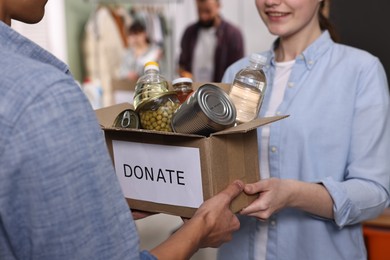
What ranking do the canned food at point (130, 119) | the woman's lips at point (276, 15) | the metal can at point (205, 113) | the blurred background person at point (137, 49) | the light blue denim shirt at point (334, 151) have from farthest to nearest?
the blurred background person at point (137, 49), the woman's lips at point (276, 15), the light blue denim shirt at point (334, 151), the canned food at point (130, 119), the metal can at point (205, 113)

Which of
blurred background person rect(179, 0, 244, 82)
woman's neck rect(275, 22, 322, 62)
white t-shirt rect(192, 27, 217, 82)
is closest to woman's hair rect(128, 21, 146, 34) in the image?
blurred background person rect(179, 0, 244, 82)

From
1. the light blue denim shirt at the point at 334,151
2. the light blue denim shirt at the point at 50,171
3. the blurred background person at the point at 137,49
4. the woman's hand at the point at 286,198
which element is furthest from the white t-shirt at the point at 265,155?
the blurred background person at the point at 137,49

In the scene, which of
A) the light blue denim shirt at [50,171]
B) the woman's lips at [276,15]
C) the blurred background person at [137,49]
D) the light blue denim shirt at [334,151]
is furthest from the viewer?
the blurred background person at [137,49]

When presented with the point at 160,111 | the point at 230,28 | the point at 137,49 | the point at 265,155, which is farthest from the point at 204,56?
the point at 160,111

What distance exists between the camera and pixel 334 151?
1.26 m

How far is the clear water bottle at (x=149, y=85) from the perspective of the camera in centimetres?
107

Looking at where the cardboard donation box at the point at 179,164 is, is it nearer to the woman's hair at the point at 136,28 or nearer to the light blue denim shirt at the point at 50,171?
the light blue denim shirt at the point at 50,171

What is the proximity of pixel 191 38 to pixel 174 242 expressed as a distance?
10.7ft

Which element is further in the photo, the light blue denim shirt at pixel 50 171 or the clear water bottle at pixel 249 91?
the clear water bottle at pixel 249 91

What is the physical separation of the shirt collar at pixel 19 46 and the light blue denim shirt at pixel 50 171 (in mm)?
21

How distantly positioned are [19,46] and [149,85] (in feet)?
1.29

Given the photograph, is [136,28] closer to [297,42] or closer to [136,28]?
[136,28]

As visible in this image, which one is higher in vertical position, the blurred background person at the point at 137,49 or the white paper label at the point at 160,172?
the white paper label at the point at 160,172

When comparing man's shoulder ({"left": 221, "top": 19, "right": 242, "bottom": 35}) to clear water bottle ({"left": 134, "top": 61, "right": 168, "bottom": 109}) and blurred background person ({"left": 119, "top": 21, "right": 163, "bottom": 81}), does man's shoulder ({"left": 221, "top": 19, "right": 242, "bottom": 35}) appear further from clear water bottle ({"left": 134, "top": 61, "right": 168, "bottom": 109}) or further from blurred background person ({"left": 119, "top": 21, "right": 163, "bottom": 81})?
clear water bottle ({"left": 134, "top": 61, "right": 168, "bottom": 109})
